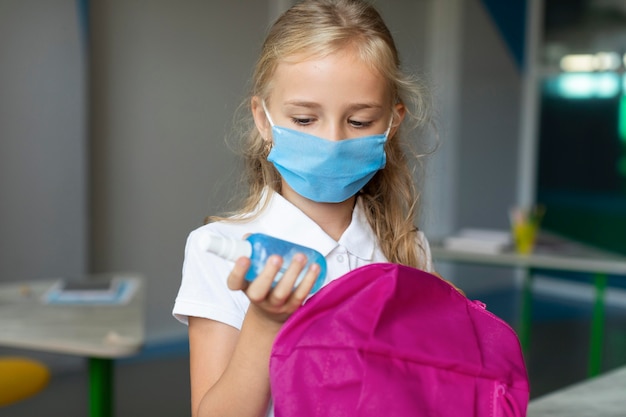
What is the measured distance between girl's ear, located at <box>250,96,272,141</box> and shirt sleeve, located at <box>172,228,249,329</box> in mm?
182

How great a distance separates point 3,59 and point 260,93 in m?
3.15

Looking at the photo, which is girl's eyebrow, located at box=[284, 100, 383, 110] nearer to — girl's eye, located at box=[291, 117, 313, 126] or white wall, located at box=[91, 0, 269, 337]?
girl's eye, located at box=[291, 117, 313, 126]

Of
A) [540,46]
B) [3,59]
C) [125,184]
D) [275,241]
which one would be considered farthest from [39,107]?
[540,46]

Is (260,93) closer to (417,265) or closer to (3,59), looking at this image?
(417,265)

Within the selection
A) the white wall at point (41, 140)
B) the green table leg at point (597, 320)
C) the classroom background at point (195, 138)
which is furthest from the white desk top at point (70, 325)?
the green table leg at point (597, 320)

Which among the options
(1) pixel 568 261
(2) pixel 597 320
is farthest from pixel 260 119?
(2) pixel 597 320

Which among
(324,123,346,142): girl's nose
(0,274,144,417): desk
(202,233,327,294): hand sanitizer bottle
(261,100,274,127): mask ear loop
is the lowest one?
(0,274,144,417): desk

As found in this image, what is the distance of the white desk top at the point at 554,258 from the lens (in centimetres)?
339

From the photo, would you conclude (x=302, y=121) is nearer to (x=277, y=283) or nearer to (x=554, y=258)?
(x=277, y=283)

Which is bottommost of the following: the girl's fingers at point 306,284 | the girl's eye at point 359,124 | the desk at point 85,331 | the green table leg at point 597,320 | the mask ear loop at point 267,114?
the green table leg at point 597,320

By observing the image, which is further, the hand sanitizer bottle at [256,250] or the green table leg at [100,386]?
the green table leg at [100,386]

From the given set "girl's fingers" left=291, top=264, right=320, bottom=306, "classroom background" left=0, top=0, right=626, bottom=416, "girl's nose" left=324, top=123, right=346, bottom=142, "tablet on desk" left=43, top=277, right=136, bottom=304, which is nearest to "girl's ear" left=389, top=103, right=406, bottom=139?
"girl's nose" left=324, top=123, right=346, bottom=142

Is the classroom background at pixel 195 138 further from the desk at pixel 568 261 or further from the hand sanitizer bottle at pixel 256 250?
the hand sanitizer bottle at pixel 256 250

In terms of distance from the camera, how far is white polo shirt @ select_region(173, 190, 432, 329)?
1.01 metres
